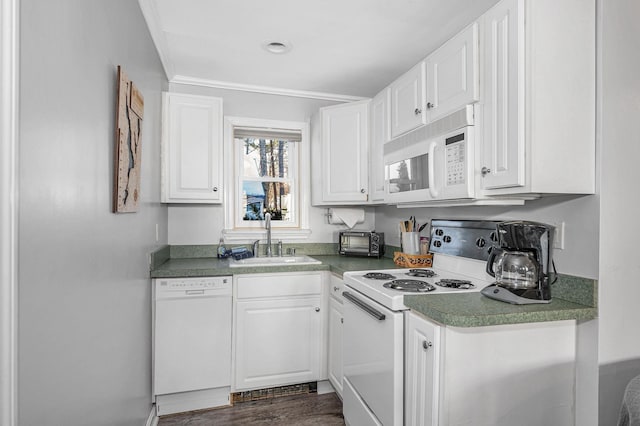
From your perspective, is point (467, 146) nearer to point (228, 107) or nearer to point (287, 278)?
point (287, 278)

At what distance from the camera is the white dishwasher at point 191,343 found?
2.29 metres

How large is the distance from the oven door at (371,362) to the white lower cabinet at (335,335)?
0.23m

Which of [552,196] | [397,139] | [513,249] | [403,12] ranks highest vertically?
[403,12]

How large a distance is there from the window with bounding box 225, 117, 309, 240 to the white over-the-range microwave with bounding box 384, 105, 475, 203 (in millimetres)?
1014

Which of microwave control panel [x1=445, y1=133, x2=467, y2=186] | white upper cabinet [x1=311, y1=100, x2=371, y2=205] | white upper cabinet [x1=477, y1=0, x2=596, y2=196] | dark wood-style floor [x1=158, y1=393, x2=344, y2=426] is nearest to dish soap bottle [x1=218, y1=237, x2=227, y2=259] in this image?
white upper cabinet [x1=311, y1=100, x2=371, y2=205]

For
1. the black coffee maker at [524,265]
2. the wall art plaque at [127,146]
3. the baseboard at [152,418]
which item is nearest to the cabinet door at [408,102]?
the black coffee maker at [524,265]

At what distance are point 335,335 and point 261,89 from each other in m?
2.11

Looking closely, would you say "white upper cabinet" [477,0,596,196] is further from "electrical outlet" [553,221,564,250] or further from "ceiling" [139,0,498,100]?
"ceiling" [139,0,498,100]

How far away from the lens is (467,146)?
168 cm

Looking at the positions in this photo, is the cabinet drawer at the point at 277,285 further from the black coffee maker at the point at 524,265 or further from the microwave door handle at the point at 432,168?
the black coffee maker at the point at 524,265

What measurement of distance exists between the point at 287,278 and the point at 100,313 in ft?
4.58

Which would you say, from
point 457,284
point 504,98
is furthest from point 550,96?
point 457,284

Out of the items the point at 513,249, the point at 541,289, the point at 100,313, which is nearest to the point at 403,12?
the point at 513,249

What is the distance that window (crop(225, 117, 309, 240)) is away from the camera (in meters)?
3.09
